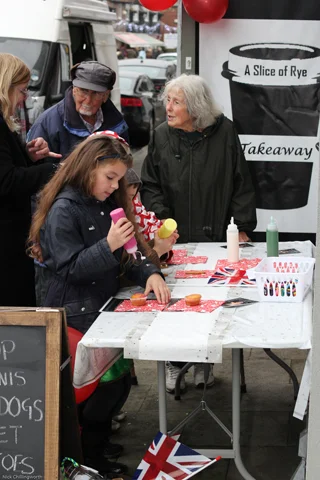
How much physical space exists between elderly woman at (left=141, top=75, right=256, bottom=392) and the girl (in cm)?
123

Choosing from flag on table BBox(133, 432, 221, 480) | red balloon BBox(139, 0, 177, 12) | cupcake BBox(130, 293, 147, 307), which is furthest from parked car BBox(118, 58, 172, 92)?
flag on table BBox(133, 432, 221, 480)

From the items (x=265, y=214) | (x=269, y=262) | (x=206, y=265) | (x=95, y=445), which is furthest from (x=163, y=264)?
(x=265, y=214)

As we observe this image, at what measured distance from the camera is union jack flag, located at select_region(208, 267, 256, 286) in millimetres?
3793

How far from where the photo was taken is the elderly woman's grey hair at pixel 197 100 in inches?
184

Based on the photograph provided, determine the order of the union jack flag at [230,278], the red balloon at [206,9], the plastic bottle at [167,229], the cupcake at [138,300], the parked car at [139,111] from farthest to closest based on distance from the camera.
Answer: the parked car at [139,111] → the red balloon at [206,9] → the plastic bottle at [167,229] → the union jack flag at [230,278] → the cupcake at [138,300]

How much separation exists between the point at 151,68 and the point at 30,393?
1620 centimetres

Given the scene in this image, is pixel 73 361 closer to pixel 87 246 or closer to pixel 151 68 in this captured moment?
pixel 87 246

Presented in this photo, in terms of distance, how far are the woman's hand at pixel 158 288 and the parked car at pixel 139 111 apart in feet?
38.3

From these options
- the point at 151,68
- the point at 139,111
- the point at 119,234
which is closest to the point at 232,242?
the point at 119,234

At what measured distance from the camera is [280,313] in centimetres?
329

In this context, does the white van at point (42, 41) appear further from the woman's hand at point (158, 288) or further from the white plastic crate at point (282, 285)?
the white plastic crate at point (282, 285)

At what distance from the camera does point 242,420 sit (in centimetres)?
436

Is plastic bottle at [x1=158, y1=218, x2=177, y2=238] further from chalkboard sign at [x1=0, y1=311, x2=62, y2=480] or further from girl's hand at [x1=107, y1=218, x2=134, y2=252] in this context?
chalkboard sign at [x1=0, y1=311, x2=62, y2=480]

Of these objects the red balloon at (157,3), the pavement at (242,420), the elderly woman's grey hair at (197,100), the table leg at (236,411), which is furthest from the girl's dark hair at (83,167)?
the red balloon at (157,3)
